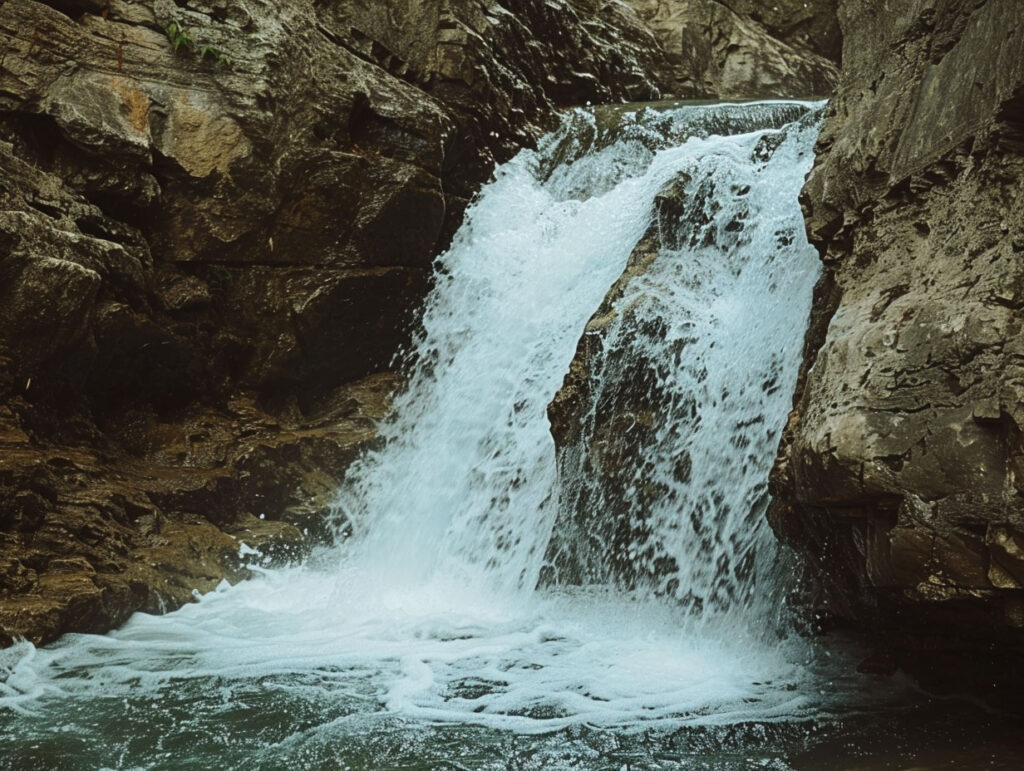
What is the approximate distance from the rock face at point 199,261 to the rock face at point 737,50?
521 centimetres

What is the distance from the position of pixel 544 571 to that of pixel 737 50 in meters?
10.8

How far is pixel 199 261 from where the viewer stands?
788 centimetres

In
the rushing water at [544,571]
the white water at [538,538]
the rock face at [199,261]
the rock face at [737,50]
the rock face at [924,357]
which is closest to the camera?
the rock face at [924,357]

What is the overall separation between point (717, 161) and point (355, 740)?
5.60 meters

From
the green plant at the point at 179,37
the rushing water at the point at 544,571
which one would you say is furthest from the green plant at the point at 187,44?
the rushing water at the point at 544,571

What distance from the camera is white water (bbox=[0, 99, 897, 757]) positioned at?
15.6 feet

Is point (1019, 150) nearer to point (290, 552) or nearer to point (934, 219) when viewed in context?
point (934, 219)

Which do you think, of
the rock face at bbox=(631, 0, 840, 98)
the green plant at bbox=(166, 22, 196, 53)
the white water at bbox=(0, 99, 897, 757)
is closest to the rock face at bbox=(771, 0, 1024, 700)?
the white water at bbox=(0, 99, 897, 757)

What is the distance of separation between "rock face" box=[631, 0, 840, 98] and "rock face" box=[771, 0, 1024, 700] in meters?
9.12

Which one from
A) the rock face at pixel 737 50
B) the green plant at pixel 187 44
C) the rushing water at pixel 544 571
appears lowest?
the rushing water at pixel 544 571

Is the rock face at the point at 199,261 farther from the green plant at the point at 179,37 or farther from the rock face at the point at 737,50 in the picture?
the rock face at the point at 737,50

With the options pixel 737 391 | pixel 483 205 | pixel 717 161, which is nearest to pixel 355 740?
pixel 737 391

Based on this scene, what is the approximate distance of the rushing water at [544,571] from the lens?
166 inches

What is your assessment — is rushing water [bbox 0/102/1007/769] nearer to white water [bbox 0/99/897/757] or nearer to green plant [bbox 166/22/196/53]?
white water [bbox 0/99/897/757]
